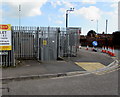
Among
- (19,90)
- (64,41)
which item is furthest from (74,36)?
(19,90)

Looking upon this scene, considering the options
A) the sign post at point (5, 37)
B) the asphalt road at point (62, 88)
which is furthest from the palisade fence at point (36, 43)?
the asphalt road at point (62, 88)

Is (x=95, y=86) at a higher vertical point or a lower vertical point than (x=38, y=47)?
lower

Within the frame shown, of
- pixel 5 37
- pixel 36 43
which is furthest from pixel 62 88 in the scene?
pixel 36 43

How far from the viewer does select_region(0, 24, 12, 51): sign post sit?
834 cm

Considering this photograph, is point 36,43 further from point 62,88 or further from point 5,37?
point 62,88

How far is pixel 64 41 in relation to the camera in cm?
1293

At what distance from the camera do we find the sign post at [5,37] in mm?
8336

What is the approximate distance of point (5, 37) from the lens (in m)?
8.43

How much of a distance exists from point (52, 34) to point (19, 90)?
718 centimetres

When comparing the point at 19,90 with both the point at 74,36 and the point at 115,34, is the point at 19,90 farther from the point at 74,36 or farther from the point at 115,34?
the point at 115,34

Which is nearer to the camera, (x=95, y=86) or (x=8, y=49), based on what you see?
(x=95, y=86)

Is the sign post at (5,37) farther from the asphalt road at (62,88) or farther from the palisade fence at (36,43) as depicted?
the asphalt road at (62,88)

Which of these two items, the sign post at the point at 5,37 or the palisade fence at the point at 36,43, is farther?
the palisade fence at the point at 36,43

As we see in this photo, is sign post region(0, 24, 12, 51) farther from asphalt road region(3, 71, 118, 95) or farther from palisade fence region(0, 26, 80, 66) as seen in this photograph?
asphalt road region(3, 71, 118, 95)
